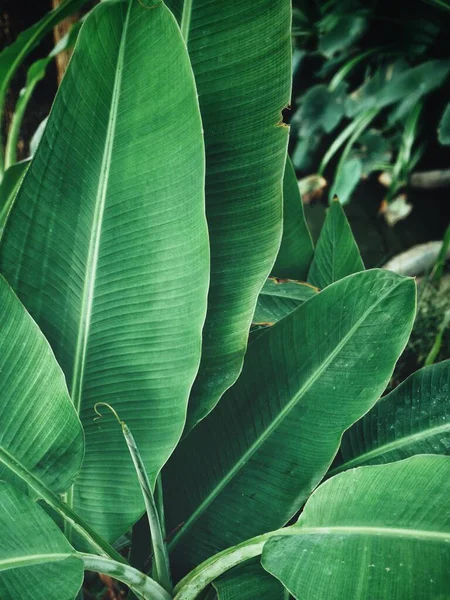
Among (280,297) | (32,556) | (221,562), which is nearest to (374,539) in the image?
(221,562)

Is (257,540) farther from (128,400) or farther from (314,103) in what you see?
(314,103)

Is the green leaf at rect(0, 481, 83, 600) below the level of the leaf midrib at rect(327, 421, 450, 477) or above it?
above

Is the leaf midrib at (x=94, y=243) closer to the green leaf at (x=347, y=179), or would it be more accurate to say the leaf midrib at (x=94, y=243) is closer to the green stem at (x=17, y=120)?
the green stem at (x=17, y=120)

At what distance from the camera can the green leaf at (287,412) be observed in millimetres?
543

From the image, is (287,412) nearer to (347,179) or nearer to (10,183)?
(10,183)

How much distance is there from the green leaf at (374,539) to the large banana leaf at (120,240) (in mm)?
144

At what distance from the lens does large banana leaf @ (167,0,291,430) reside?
496 millimetres

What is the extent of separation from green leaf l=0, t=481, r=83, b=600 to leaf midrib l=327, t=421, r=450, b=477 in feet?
0.94

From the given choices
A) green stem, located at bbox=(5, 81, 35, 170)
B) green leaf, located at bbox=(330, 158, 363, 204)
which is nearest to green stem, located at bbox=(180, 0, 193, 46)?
green stem, located at bbox=(5, 81, 35, 170)

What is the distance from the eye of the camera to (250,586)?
0.54 metres

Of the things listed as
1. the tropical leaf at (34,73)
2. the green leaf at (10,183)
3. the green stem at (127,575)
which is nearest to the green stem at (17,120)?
the tropical leaf at (34,73)

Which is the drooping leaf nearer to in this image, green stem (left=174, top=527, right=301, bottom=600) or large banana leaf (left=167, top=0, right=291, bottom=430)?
large banana leaf (left=167, top=0, right=291, bottom=430)

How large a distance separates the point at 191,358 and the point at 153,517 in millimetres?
147

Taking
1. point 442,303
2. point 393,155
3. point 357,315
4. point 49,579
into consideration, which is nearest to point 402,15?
point 393,155
